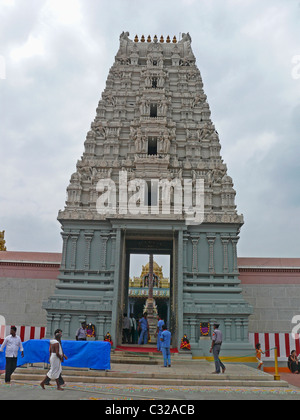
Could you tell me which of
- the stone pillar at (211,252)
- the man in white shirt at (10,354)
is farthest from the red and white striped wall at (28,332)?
the man in white shirt at (10,354)

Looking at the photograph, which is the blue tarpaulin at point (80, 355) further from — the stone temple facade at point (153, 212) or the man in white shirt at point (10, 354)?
the stone temple facade at point (153, 212)

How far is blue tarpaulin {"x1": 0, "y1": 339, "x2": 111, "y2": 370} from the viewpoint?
11.6 metres

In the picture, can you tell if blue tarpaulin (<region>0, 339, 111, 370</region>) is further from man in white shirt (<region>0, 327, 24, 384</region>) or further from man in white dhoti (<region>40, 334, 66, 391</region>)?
man in white dhoti (<region>40, 334, 66, 391</region>)

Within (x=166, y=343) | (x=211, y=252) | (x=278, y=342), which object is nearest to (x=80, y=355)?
(x=166, y=343)

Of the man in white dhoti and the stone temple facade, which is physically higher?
the stone temple facade

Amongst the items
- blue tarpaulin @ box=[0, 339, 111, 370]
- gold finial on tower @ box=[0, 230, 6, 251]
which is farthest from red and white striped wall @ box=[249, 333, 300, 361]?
gold finial on tower @ box=[0, 230, 6, 251]

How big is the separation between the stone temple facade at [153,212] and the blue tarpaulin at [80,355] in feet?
15.3

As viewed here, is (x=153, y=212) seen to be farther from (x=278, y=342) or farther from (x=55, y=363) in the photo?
(x=55, y=363)

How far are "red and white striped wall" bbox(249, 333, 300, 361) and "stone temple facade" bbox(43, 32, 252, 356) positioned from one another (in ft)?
Result: 7.80

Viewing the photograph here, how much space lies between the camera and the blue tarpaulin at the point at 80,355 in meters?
11.6

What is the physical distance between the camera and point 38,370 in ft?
37.7

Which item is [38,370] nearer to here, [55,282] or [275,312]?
[55,282]

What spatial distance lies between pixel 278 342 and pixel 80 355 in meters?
11.3

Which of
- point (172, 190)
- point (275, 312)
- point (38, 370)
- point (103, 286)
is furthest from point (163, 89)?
point (38, 370)
